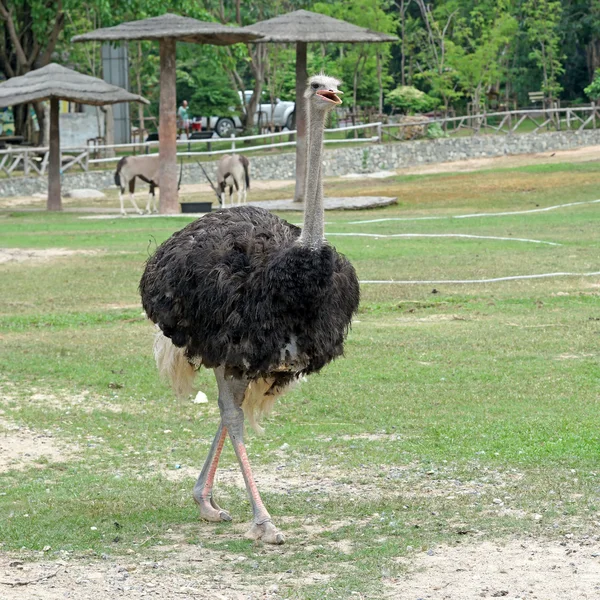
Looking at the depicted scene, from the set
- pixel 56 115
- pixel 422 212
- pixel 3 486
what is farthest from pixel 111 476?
pixel 56 115

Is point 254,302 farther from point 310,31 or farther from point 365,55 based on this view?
point 365,55

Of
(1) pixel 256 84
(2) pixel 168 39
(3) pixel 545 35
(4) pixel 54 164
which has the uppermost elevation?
(3) pixel 545 35

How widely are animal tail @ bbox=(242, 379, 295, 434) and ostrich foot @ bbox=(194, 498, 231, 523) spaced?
0.52m

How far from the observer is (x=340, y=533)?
16.9 ft

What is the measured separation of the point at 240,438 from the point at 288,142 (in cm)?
2860

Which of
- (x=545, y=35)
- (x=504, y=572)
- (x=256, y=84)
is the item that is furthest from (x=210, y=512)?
(x=545, y=35)

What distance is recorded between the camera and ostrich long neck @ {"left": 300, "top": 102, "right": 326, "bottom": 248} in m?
5.19

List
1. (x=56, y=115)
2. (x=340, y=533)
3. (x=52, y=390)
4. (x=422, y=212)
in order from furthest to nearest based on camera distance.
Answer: (x=56, y=115), (x=422, y=212), (x=52, y=390), (x=340, y=533)

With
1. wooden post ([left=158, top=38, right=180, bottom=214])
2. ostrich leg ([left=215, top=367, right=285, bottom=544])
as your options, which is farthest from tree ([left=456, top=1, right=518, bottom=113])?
ostrich leg ([left=215, top=367, right=285, bottom=544])

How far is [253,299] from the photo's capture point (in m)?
5.21

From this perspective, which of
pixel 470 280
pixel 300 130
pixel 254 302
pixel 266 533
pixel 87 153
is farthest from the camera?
pixel 87 153

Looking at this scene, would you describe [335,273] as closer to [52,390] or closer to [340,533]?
[340,533]

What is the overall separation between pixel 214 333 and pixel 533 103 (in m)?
41.9

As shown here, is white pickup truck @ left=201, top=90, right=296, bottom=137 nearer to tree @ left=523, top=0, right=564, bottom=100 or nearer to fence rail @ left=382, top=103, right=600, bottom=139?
fence rail @ left=382, top=103, right=600, bottom=139
